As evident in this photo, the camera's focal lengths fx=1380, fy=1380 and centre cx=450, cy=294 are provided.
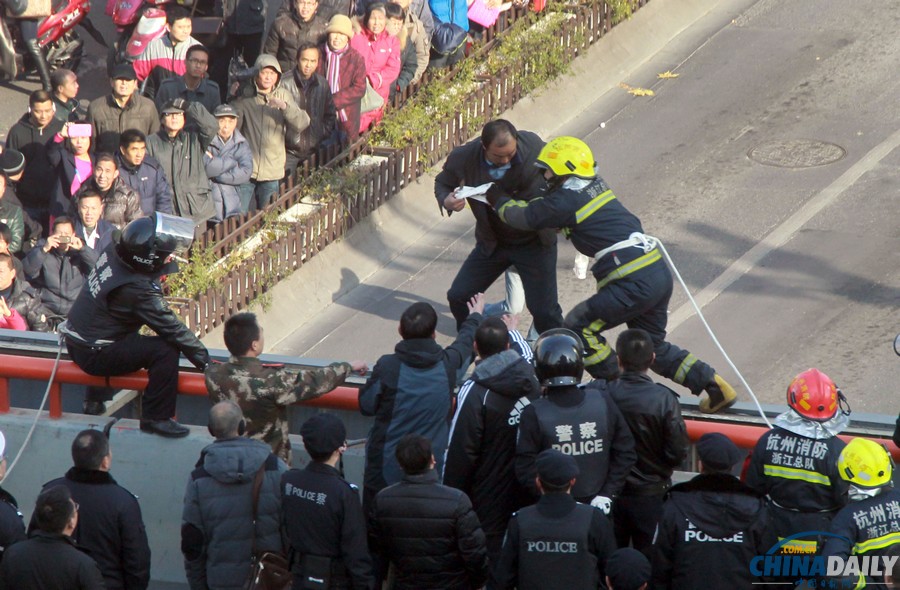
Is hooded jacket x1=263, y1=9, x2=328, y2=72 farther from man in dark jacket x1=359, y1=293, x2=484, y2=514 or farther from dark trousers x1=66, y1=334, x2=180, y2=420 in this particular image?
man in dark jacket x1=359, y1=293, x2=484, y2=514

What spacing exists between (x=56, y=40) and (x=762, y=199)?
846cm

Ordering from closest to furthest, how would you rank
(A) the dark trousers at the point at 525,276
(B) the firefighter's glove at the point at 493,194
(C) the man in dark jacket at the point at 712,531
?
(C) the man in dark jacket at the point at 712,531 < (B) the firefighter's glove at the point at 493,194 < (A) the dark trousers at the point at 525,276

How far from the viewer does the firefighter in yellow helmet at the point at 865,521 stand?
617cm

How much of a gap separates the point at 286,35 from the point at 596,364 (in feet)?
23.1

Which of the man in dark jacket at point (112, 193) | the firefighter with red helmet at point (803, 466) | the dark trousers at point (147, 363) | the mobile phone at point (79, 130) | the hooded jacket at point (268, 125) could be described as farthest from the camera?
the hooded jacket at point (268, 125)

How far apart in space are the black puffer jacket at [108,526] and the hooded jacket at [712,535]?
8.17 feet

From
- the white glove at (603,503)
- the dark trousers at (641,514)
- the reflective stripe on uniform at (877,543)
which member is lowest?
the dark trousers at (641,514)

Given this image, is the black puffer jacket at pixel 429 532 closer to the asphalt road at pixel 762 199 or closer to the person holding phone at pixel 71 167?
the asphalt road at pixel 762 199

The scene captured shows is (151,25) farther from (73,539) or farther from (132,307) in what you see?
(73,539)

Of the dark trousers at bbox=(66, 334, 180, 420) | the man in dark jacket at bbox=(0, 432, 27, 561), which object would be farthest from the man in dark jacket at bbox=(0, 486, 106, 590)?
the dark trousers at bbox=(66, 334, 180, 420)

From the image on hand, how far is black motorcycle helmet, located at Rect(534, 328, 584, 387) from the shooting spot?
6.71 meters

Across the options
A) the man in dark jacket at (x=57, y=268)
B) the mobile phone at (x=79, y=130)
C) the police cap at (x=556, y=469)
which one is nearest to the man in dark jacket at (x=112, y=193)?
the man in dark jacket at (x=57, y=268)

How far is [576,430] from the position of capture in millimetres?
6660

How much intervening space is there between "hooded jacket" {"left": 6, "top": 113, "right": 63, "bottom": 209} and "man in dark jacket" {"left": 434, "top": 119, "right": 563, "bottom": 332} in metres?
4.84
